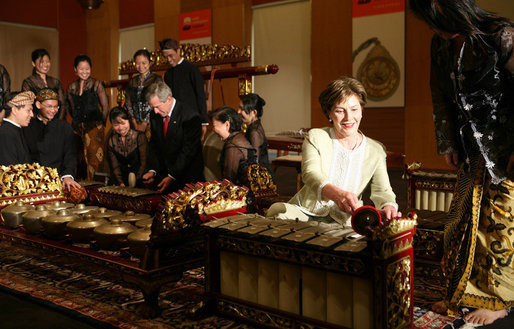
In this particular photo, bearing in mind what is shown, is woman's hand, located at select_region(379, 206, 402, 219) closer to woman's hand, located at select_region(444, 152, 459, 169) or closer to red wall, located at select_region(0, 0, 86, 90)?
woman's hand, located at select_region(444, 152, 459, 169)

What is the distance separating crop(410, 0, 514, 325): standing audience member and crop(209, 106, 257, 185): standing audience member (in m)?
1.53

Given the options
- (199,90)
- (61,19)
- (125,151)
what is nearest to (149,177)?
(125,151)

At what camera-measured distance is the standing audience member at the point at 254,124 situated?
3922mm

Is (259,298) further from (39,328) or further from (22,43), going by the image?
(22,43)

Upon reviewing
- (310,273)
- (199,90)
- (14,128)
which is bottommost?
(310,273)

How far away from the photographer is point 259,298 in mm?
1933

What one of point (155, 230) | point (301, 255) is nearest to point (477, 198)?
point (301, 255)

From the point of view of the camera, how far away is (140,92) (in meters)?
4.86

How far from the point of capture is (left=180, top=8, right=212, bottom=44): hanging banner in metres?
9.12

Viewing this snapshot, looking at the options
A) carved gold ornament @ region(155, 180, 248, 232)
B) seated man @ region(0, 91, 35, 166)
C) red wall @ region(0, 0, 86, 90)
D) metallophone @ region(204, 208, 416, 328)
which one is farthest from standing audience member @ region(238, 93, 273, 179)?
red wall @ region(0, 0, 86, 90)

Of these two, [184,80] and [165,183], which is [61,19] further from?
[165,183]

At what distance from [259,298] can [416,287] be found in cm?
109

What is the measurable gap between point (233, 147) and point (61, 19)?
28.7 feet

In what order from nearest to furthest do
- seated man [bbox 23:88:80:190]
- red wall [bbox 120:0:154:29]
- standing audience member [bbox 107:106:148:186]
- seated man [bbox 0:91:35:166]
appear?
seated man [bbox 0:91:35:166], standing audience member [bbox 107:106:148:186], seated man [bbox 23:88:80:190], red wall [bbox 120:0:154:29]
